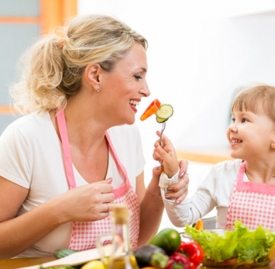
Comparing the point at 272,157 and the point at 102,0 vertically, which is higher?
the point at 102,0

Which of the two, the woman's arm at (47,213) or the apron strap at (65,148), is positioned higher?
the apron strap at (65,148)

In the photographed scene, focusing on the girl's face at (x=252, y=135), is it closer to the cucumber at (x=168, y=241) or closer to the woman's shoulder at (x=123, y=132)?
the woman's shoulder at (x=123, y=132)

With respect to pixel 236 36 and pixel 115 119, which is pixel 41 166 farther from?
pixel 236 36

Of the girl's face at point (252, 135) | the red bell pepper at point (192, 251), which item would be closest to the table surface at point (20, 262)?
the red bell pepper at point (192, 251)

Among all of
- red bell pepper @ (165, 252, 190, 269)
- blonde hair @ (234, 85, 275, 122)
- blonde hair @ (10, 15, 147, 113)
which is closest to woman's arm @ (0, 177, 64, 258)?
blonde hair @ (10, 15, 147, 113)

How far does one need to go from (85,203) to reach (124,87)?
420 mm

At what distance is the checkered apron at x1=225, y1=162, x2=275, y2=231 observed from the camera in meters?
1.84

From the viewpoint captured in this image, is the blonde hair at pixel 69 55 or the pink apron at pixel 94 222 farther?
the blonde hair at pixel 69 55

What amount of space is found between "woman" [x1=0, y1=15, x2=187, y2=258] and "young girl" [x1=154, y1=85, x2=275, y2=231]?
111 millimetres

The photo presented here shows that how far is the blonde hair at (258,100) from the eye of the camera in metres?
1.90

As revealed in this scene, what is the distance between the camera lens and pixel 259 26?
137 inches

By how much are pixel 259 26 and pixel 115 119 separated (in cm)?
179

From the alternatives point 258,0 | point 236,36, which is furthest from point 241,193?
point 236,36

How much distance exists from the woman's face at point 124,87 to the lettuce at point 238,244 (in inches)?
24.5
